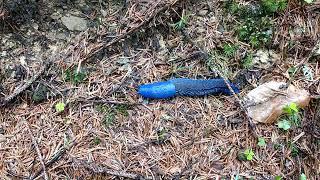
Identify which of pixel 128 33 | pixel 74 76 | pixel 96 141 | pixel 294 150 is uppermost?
pixel 128 33

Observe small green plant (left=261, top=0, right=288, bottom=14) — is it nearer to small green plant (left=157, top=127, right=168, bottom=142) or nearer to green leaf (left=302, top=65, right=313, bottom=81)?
green leaf (left=302, top=65, right=313, bottom=81)

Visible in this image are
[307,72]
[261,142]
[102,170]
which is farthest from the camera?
[307,72]

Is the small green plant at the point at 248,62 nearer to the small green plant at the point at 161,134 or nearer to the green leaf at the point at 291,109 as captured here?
the green leaf at the point at 291,109

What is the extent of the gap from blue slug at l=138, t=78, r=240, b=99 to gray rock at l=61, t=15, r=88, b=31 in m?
0.67

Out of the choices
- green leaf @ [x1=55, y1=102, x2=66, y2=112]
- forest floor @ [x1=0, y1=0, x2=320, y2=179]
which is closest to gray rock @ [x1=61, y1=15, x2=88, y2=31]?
forest floor @ [x1=0, y1=0, x2=320, y2=179]

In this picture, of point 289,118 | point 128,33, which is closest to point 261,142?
point 289,118

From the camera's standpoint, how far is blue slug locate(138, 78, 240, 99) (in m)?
2.95

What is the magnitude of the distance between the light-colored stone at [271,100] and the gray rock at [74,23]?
130 cm

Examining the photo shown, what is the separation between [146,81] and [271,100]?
2.88ft

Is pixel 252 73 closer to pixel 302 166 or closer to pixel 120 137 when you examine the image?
pixel 302 166

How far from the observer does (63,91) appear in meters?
2.97

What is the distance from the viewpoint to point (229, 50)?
311 centimetres

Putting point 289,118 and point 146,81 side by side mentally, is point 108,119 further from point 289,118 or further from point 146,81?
point 289,118

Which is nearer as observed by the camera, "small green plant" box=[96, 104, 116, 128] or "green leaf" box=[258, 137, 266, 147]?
"green leaf" box=[258, 137, 266, 147]
